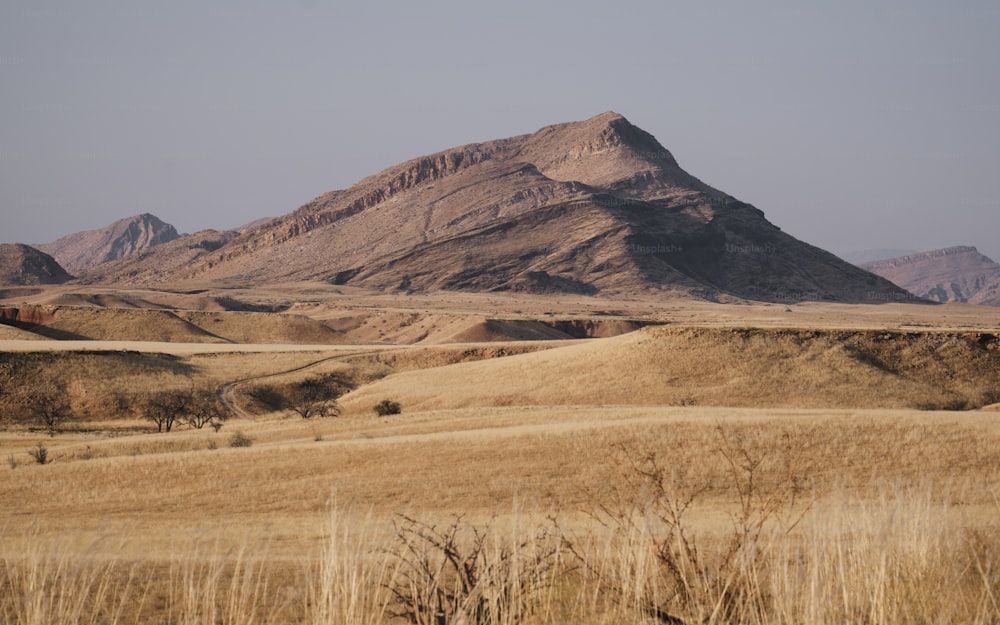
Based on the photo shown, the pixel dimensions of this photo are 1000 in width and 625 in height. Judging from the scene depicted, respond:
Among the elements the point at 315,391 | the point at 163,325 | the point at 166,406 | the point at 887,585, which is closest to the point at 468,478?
the point at 887,585

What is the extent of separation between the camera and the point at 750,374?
45.2 m

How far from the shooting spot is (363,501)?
21297mm

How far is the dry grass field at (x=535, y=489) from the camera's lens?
8367 millimetres

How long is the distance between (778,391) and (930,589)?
118 feet

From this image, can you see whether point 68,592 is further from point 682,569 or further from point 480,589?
point 682,569

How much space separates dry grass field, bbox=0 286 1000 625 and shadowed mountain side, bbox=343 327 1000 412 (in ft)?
0.61

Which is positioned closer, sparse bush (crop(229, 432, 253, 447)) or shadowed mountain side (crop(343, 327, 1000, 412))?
sparse bush (crop(229, 432, 253, 447))

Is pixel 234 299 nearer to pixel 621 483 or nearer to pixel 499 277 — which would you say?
pixel 499 277

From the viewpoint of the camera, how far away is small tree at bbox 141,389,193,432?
4935cm

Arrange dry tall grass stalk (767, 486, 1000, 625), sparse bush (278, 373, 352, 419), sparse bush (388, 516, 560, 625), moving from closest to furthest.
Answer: sparse bush (388, 516, 560, 625) < dry tall grass stalk (767, 486, 1000, 625) < sparse bush (278, 373, 352, 419)

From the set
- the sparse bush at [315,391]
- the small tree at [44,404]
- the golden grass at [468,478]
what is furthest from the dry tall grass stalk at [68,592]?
the sparse bush at [315,391]

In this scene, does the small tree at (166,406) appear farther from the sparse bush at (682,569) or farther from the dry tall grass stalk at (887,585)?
the dry tall grass stalk at (887,585)

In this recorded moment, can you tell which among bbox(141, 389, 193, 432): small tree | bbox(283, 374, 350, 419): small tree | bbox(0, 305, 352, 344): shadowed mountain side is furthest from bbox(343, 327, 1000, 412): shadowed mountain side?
bbox(0, 305, 352, 344): shadowed mountain side

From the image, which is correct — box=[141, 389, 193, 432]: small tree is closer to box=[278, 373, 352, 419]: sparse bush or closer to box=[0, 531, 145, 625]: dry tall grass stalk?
box=[278, 373, 352, 419]: sparse bush
